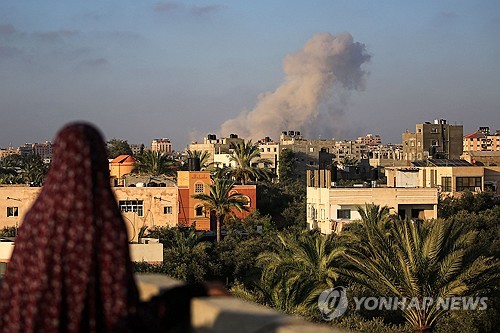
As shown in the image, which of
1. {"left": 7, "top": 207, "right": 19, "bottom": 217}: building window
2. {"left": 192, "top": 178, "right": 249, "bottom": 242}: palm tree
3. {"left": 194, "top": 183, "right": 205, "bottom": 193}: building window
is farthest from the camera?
{"left": 194, "top": 183, "right": 205, "bottom": 193}: building window

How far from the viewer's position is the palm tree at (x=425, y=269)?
1942 centimetres

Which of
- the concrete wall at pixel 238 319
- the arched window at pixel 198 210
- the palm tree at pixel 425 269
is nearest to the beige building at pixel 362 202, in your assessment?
the arched window at pixel 198 210

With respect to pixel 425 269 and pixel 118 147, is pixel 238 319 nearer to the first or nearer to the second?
pixel 425 269

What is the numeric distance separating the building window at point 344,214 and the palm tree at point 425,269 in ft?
83.8

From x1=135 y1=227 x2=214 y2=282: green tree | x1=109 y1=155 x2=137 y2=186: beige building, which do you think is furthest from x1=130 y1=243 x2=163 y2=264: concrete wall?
x1=109 y1=155 x2=137 y2=186: beige building

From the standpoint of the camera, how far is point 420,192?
4816cm

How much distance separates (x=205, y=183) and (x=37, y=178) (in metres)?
26.3

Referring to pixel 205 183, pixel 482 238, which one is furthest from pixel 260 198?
pixel 482 238

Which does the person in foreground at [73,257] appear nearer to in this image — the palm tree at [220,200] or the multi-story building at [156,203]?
the palm tree at [220,200]

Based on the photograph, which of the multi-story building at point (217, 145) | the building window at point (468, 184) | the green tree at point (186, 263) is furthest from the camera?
the multi-story building at point (217, 145)

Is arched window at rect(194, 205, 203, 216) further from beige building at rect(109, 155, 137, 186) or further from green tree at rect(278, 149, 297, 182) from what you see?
green tree at rect(278, 149, 297, 182)

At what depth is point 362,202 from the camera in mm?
46750

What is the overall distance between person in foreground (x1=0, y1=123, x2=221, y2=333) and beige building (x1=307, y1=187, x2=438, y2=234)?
139 feet

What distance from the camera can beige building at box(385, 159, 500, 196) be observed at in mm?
59156
